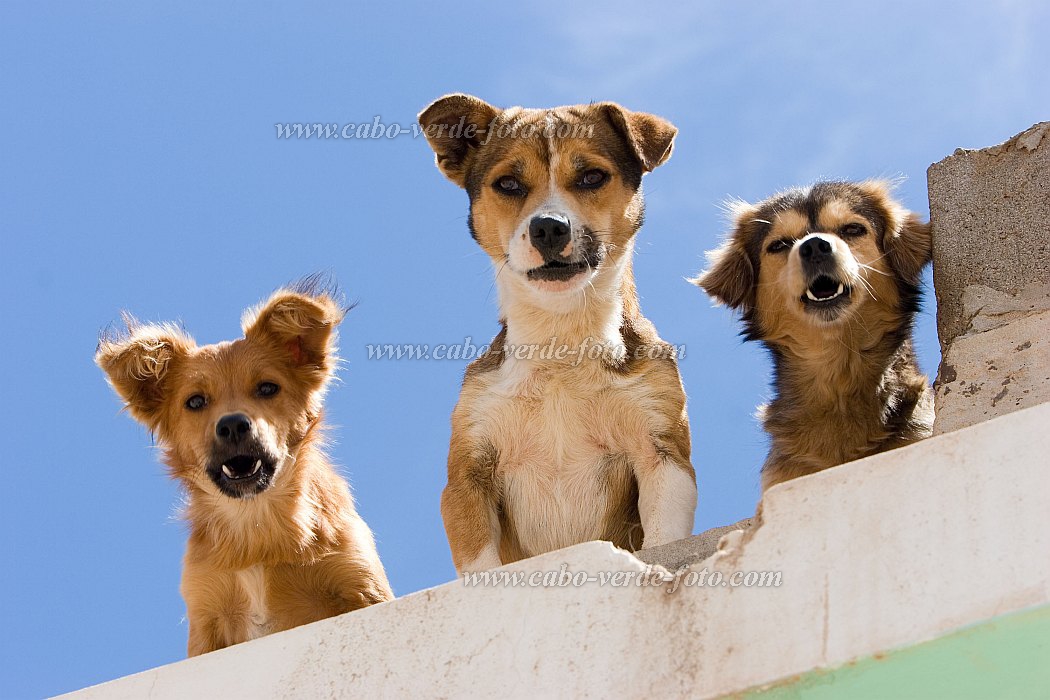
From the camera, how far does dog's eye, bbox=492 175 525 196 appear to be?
586 cm

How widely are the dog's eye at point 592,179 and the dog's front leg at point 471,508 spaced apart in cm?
122

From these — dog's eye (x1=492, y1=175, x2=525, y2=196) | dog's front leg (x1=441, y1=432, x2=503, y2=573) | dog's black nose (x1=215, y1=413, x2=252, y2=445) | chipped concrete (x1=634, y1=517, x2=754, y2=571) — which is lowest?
chipped concrete (x1=634, y1=517, x2=754, y2=571)

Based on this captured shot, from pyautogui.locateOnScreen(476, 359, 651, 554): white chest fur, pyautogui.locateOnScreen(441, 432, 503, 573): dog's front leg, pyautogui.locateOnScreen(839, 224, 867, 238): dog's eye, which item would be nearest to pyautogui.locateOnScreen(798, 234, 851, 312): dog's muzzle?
pyautogui.locateOnScreen(839, 224, 867, 238): dog's eye

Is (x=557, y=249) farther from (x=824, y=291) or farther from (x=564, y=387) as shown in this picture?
(x=824, y=291)

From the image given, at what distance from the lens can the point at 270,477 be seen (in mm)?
5613

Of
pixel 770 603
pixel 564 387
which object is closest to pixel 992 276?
pixel 564 387

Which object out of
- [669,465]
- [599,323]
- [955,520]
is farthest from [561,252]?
[955,520]

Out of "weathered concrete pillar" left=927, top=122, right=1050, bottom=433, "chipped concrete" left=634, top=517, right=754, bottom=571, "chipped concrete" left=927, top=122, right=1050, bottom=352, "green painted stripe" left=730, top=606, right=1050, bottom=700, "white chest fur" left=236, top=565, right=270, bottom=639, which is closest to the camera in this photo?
"green painted stripe" left=730, top=606, right=1050, bottom=700

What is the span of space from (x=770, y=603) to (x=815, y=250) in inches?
92.8

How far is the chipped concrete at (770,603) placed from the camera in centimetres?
342

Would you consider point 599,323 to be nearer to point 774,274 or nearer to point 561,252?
point 561,252

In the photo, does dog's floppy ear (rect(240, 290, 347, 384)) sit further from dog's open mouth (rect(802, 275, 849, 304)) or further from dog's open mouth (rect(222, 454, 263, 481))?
dog's open mouth (rect(802, 275, 849, 304))

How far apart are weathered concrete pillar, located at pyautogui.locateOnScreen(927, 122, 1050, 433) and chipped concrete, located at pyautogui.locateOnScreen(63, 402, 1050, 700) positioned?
3.28 feet

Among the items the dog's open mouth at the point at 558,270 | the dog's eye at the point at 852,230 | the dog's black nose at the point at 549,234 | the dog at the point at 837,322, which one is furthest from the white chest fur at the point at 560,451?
the dog's eye at the point at 852,230
